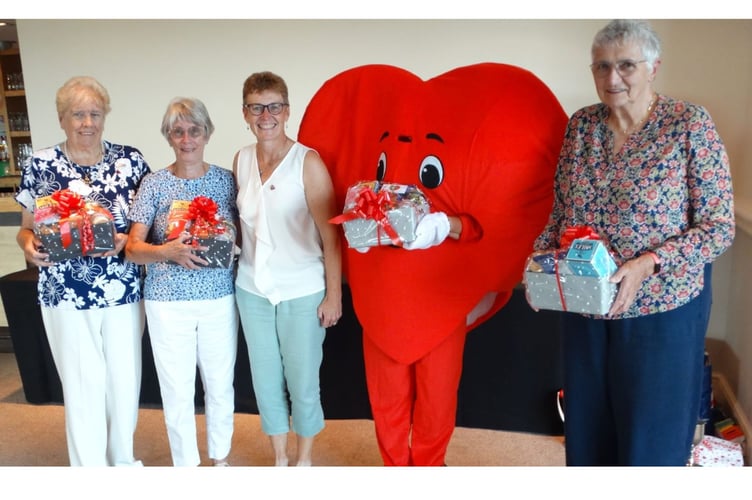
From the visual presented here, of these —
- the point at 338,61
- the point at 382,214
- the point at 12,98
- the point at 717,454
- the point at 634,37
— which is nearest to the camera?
the point at 634,37

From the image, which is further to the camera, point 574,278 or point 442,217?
point 442,217

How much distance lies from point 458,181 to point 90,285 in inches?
47.0

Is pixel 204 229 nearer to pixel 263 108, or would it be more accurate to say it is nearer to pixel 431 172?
pixel 263 108

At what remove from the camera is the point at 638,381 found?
160cm

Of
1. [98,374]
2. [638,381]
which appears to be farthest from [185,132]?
[638,381]

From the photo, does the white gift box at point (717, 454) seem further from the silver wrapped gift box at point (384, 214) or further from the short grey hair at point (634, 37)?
the short grey hair at point (634, 37)

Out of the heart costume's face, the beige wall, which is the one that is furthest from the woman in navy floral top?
the beige wall

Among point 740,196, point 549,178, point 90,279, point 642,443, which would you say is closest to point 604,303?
point 642,443

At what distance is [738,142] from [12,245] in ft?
13.3

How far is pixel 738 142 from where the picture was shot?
96.9 inches

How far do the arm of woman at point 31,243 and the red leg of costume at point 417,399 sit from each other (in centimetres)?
103

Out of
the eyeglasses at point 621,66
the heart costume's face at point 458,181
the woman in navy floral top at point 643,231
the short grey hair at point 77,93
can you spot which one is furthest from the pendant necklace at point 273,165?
the eyeglasses at point 621,66

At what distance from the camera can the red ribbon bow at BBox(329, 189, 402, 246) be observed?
180 cm

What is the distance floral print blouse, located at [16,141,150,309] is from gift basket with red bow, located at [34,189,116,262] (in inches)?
3.0
